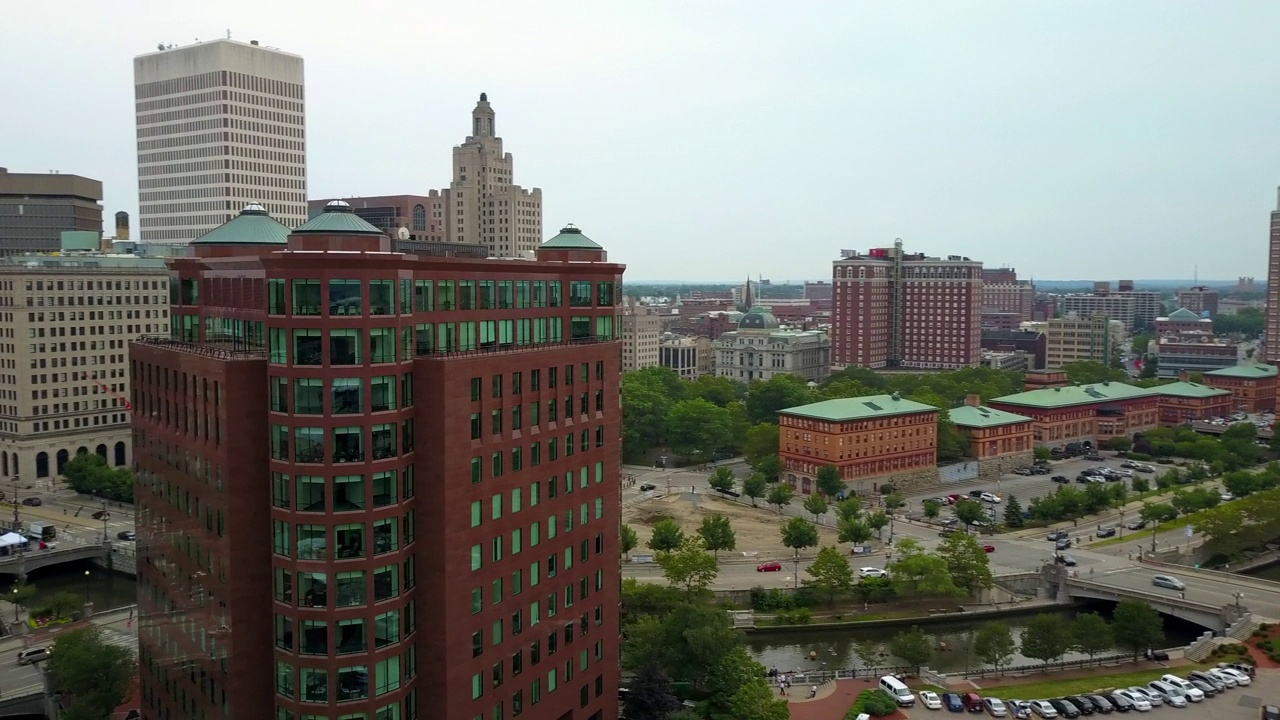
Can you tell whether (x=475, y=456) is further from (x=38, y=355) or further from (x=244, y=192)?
(x=244, y=192)

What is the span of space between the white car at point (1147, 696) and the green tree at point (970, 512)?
4417cm

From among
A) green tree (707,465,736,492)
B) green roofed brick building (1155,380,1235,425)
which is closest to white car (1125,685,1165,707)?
green tree (707,465,736,492)

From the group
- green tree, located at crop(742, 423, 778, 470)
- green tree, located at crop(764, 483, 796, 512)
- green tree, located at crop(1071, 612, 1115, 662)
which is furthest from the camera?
green tree, located at crop(742, 423, 778, 470)

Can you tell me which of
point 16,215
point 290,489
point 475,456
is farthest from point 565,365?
point 16,215

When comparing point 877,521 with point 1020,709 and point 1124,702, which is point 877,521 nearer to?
point 1124,702

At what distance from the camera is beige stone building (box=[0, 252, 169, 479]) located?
134000 millimetres

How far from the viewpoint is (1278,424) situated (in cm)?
16562

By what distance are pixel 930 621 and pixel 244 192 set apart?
5257 inches

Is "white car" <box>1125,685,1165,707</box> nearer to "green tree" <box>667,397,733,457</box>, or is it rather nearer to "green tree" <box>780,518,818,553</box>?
"green tree" <box>780,518,818,553</box>

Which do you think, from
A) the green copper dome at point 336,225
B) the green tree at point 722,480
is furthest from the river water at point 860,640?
the green copper dome at point 336,225

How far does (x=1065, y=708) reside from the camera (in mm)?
63375

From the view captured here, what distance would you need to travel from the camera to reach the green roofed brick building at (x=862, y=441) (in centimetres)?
13450

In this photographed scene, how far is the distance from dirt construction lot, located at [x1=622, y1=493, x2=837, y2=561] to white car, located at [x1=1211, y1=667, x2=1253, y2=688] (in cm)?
4114

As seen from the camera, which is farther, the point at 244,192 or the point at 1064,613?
the point at 244,192
